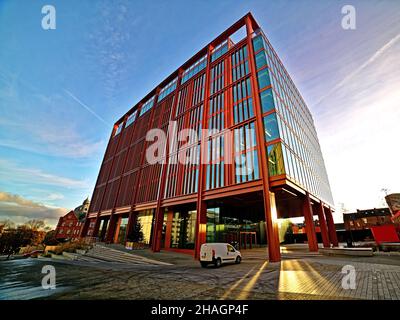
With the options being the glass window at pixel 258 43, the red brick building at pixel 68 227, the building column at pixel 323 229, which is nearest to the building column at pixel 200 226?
the building column at pixel 323 229

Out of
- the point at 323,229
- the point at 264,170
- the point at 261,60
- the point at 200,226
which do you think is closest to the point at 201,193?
the point at 200,226

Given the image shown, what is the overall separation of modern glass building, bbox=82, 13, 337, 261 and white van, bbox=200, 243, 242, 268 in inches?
150

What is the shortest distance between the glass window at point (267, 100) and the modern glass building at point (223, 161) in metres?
0.12

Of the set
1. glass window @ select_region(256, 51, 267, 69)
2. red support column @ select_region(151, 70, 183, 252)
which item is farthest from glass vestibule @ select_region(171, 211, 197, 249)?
glass window @ select_region(256, 51, 267, 69)

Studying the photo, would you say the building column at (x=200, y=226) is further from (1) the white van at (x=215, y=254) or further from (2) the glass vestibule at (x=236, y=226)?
(1) the white van at (x=215, y=254)

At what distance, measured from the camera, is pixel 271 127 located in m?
19.2

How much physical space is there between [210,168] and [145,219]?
63.5 feet

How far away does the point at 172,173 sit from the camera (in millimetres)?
28141

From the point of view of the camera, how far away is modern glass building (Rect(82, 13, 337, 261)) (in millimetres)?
19250

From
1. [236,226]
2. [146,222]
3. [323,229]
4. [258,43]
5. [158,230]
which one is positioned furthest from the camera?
[146,222]

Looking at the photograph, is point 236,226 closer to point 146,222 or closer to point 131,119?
point 146,222

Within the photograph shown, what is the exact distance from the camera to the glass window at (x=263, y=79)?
21125 millimetres

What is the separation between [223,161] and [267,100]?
8577mm
